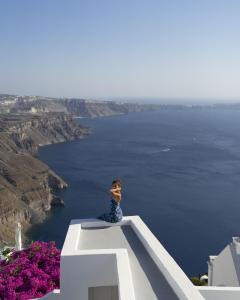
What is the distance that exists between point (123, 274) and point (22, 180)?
5866cm

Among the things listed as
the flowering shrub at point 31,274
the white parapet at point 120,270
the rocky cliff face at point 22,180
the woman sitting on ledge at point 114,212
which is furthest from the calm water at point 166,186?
the white parapet at point 120,270

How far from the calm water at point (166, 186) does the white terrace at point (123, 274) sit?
95.8 ft

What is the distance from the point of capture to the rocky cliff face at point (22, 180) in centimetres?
4941

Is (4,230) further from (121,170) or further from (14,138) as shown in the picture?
(14,138)

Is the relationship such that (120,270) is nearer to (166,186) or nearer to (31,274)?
(31,274)

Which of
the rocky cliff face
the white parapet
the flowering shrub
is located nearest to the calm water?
the rocky cliff face

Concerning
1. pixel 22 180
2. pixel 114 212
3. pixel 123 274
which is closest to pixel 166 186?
pixel 22 180

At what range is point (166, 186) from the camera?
210 ft

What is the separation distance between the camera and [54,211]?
55375 millimetres

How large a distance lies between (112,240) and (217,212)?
4438 centimetres

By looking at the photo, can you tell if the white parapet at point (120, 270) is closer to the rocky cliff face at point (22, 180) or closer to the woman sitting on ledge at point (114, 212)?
the woman sitting on ledge at point (114, 212)

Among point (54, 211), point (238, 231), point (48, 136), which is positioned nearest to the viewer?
point (238, 231)

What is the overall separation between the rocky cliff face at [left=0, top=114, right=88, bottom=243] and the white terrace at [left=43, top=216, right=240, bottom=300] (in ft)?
52.3

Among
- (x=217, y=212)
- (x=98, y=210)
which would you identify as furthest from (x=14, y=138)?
(x=217, y=212)
